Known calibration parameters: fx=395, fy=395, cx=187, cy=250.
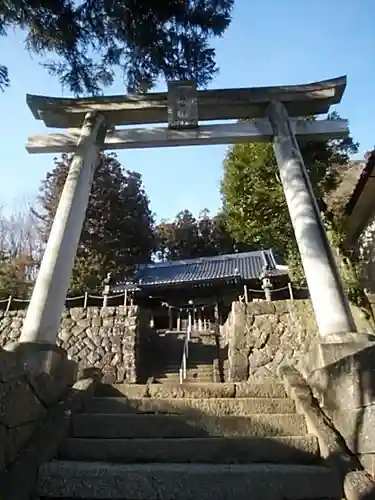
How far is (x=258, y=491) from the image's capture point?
7.59ft

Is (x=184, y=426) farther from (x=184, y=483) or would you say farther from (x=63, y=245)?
(x=63, y=245)

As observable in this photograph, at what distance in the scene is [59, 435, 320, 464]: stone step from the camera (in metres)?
2.66

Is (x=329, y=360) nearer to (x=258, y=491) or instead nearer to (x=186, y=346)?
(x=258, y=491)

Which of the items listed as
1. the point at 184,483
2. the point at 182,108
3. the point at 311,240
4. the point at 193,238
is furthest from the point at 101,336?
the point at 193,238

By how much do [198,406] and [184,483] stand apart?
3.15ft

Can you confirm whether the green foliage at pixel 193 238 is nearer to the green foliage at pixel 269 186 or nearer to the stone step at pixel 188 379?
the green foliage at pixel 269 186

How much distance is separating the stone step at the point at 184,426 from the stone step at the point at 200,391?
684mm

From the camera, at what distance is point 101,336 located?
10742 millimetres

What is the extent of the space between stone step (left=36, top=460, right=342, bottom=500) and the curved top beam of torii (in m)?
4.59

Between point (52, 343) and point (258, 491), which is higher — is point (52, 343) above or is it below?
above

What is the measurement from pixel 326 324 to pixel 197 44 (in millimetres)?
4484

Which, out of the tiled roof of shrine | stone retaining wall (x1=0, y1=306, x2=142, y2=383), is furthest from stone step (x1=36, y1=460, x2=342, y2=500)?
the tiled roof of shrine

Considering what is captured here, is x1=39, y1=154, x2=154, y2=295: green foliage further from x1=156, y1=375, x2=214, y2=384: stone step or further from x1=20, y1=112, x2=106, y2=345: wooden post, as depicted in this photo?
x1=20, y1=112, x2=106, y2=345: wooden post

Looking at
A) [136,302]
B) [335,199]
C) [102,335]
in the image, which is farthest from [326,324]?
[136,302]
